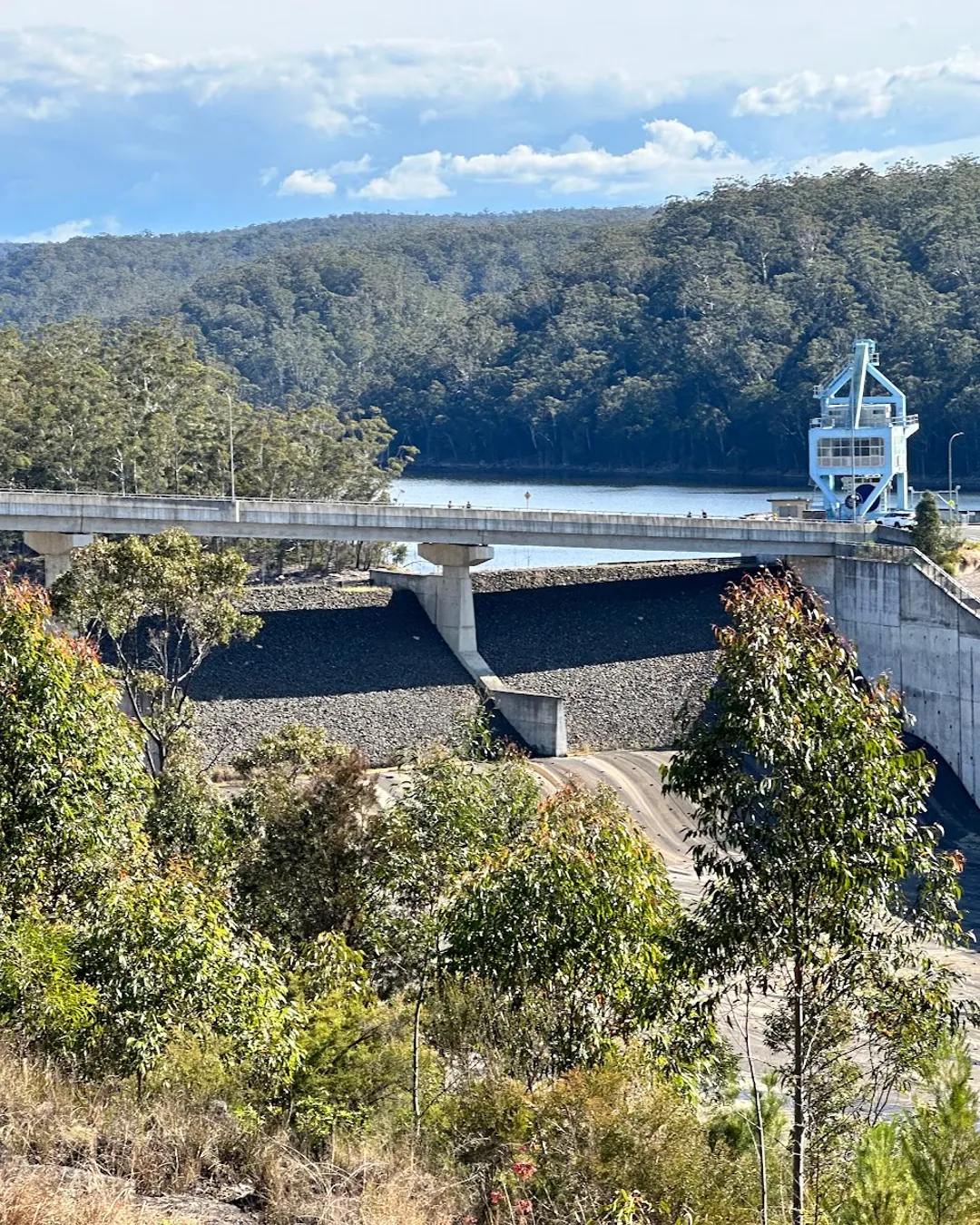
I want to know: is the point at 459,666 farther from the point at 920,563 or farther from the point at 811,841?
the point at 811,841

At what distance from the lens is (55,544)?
4794cm

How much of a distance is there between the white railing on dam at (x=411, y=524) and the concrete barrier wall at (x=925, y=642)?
2775 millimetres

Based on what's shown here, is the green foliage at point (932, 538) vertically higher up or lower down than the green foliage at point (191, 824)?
higher up

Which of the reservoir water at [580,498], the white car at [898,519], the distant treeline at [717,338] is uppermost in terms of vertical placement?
the distant treeline at [717,338]

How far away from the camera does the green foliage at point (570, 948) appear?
14273mm

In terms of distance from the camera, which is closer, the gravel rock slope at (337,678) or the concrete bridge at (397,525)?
the gravel rock slope at (337,678)

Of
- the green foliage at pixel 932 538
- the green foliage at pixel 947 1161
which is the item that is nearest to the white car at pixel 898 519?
the green foliage at pixel 932 538

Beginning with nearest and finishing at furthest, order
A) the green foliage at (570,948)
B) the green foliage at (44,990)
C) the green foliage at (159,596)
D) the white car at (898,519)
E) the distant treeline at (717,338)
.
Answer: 1. the green foliage at (44,990)
2. the green foliage at (570,948)
3. the green foliage at (159,596)
4. the white car at (898,519)
5. the distant treeline at (717,338)

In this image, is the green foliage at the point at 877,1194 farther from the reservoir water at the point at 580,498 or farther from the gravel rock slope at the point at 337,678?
the reservoir water at the point at 580,498

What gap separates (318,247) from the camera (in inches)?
7087

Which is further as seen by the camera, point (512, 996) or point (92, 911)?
point (92, 911)

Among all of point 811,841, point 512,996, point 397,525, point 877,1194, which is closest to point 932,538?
point 397,525

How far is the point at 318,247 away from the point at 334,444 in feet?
385

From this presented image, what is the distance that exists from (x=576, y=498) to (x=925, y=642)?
49.6m
